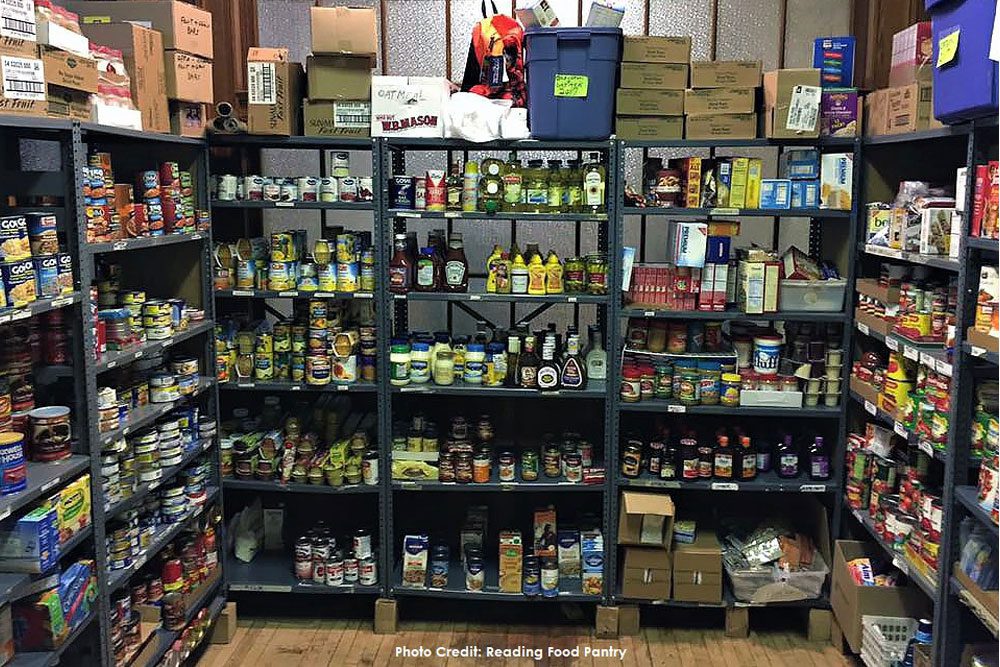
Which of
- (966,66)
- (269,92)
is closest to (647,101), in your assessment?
(966,66)

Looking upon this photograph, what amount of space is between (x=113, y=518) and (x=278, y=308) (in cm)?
165

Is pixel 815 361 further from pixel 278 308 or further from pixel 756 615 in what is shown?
pixel 278 308

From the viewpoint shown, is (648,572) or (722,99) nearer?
(722,99)

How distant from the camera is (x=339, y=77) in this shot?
13.8 ft

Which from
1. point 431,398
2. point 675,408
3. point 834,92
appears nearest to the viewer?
point 834,92

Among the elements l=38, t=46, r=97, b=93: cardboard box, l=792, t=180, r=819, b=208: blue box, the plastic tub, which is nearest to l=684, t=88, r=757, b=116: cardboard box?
l=792, t=180, r=819, b=208: blue box

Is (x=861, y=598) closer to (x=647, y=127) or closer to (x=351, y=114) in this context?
(x=647, y=127)

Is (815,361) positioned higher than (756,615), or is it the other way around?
(815,361)

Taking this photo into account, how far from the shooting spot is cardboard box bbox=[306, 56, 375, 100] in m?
4.19

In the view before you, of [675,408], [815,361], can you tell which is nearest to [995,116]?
[815,361]

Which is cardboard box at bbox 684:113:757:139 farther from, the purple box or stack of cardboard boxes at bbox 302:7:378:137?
stack of cardboard boxes at bbox 302:7:378:137

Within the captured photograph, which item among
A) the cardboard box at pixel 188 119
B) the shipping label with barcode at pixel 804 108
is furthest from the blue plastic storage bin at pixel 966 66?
the cardboard box at pixel 188 119

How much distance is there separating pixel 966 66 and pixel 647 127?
59.0 inches

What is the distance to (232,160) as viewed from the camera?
4.71m
